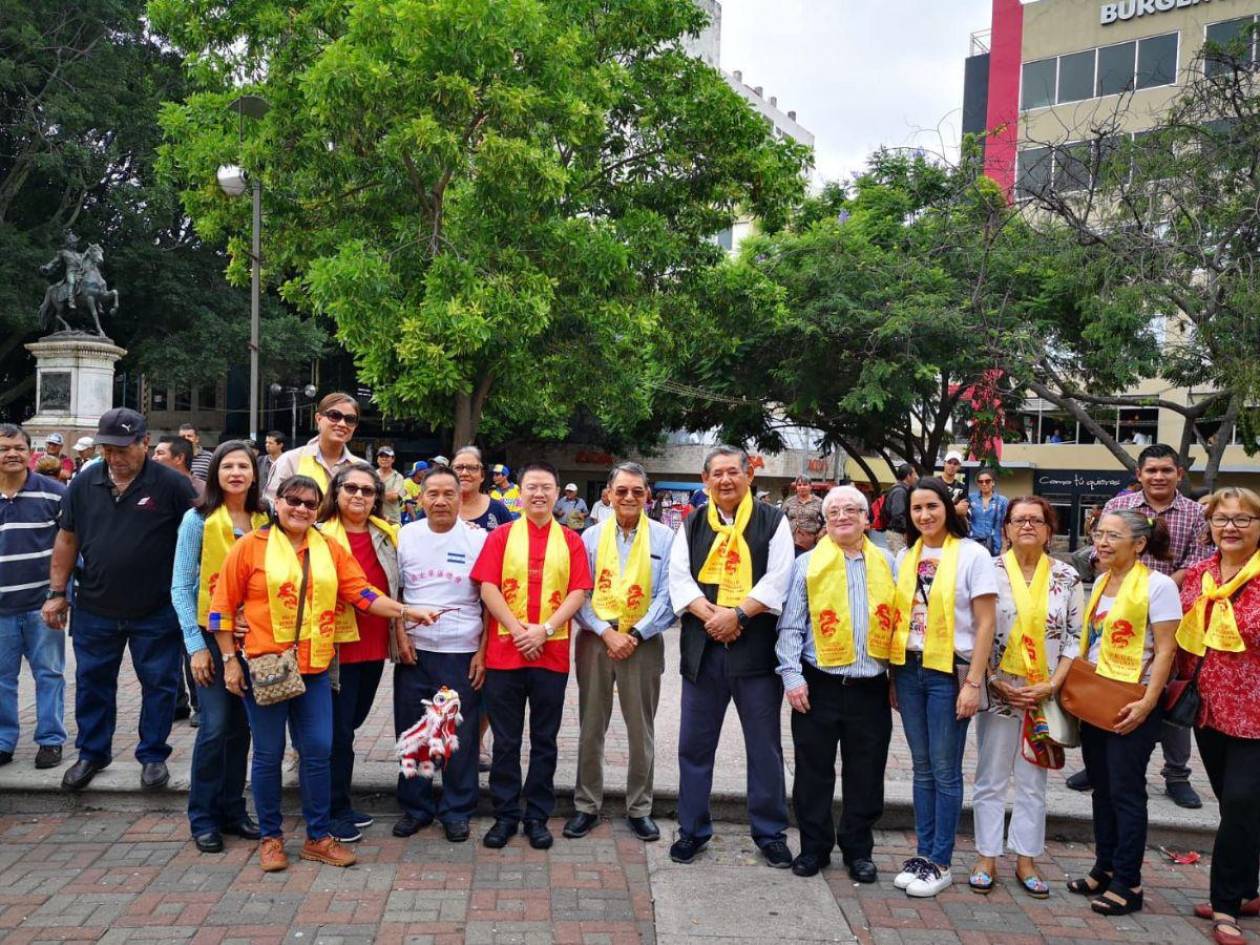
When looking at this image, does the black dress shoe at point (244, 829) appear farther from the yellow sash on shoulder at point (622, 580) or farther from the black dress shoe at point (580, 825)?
the yellow sash on shoulder at point (622, 580)

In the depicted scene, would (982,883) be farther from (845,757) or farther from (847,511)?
(847,511)

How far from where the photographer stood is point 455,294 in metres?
11.6

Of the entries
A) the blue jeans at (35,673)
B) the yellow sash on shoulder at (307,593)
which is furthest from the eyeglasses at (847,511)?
the blue jeans at (35,673)

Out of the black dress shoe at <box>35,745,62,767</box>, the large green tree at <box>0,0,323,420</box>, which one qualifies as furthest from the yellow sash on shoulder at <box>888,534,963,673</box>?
the large green tree at <box>0,0,323,420</box>

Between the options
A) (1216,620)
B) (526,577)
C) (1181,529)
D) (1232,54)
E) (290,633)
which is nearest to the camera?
(1216,620)

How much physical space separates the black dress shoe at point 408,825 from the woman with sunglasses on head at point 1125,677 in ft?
9.81

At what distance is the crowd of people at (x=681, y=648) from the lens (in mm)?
4203

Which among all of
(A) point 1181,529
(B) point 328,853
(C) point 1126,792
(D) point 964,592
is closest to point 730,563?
(D) point 964,592

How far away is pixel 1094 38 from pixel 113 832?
31.8 metres

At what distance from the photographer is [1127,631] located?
421 cm

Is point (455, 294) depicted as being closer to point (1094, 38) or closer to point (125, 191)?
point (125, 191)

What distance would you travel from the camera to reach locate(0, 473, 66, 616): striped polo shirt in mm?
5270

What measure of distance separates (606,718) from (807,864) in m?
1.15

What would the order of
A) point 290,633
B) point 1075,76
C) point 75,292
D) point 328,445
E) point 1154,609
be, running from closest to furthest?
point 1154,609, point 290,633, point 328,445, point 75,292, point 1075,76
